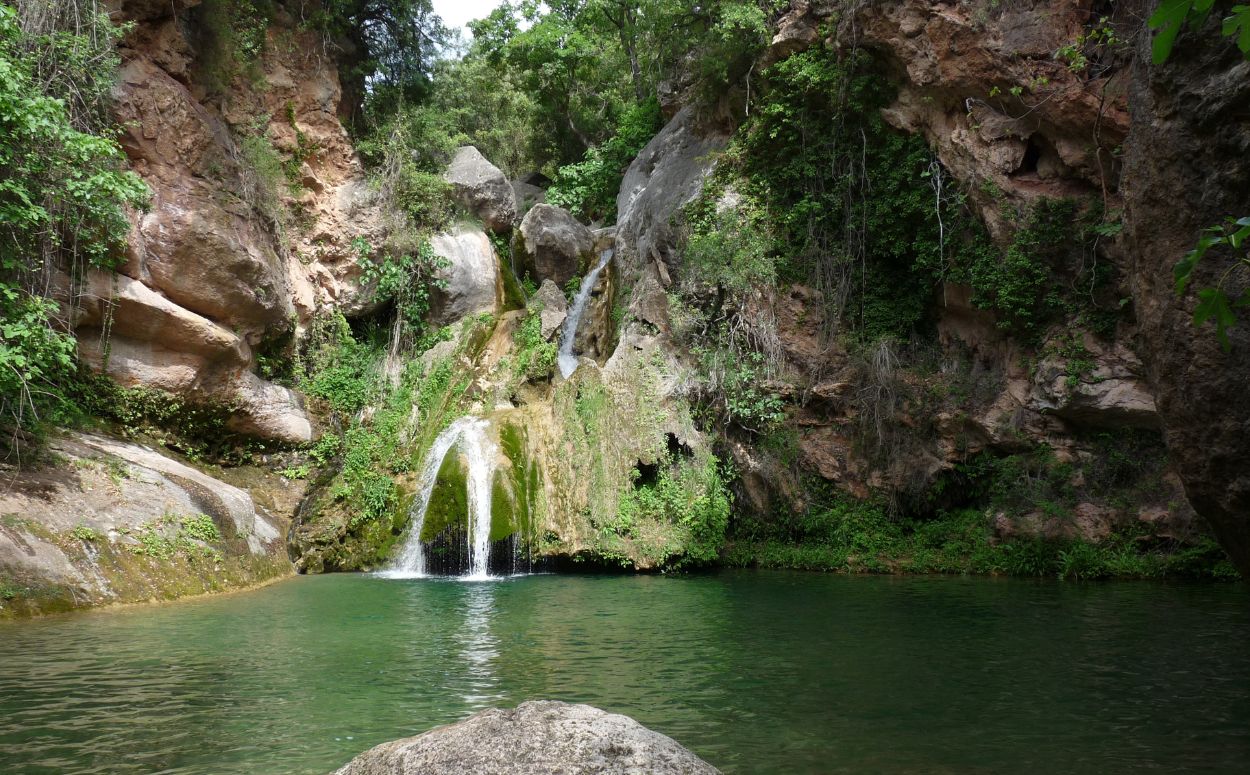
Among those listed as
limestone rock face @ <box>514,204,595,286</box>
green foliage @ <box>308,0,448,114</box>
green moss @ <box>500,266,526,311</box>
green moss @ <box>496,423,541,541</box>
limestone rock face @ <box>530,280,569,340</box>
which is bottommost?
green moss @ <box>496,423,541,541</box>

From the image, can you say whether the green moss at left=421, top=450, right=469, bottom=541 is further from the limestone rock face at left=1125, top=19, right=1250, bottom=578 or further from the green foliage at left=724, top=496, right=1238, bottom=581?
the limestone rock face at left=1125, top=19, right=1250, bottom=578

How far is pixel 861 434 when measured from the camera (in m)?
16.4

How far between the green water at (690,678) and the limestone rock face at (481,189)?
13860mm

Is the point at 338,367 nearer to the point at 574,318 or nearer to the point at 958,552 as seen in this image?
the point at 574,318

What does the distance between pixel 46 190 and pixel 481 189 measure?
12.5 metres

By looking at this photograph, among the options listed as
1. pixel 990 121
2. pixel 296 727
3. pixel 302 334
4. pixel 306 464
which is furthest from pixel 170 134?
pixel 990 121

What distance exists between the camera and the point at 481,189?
918 inches

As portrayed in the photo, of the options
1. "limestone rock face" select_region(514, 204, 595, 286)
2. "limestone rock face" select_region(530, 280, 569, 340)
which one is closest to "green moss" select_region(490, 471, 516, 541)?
"limestone rock face" select_region(530, 280, 569, 340)

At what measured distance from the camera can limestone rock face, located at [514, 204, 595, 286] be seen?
869 inches

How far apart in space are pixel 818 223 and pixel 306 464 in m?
11.8

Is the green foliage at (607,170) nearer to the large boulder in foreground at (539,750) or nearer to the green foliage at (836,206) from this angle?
the green foliage at (836,206)

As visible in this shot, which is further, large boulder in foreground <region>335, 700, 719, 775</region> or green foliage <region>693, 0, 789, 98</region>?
green foliage <region>693, 0, 789, 98</region>

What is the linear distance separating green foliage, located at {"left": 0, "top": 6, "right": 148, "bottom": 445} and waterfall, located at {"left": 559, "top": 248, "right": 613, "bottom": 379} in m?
8.87

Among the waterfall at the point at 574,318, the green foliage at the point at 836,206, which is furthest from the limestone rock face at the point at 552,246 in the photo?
the green foliage at the point at 836,206
